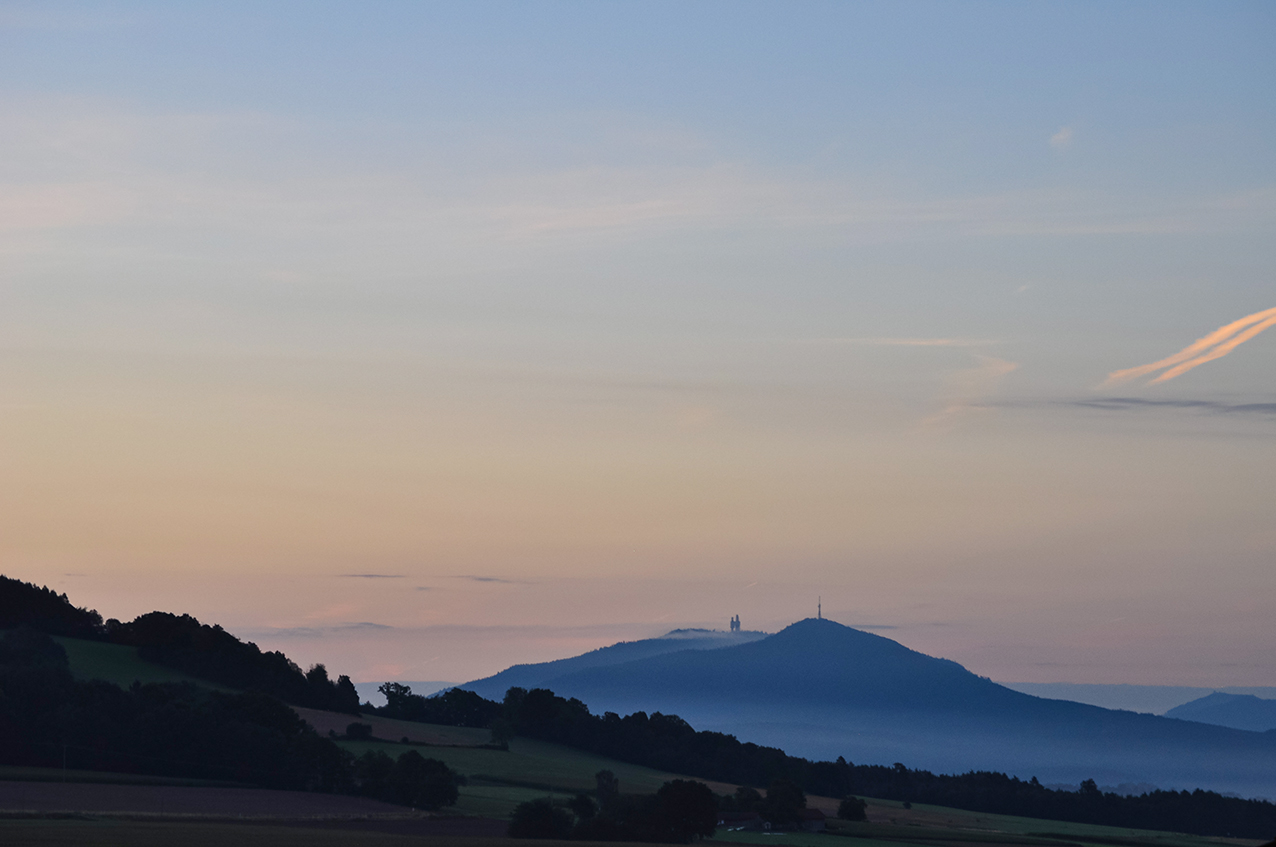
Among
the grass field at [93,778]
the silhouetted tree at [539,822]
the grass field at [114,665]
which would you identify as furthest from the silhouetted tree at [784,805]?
the grass field at [114,665]

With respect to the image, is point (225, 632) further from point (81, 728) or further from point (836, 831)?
point (836, 831)

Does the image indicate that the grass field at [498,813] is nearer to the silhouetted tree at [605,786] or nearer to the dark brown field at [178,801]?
the silhouetted tree at [605,786]

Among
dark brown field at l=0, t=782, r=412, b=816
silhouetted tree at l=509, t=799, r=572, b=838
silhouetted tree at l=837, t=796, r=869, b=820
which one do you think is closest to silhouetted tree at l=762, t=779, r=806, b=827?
silhouetted tree at l=837, t=796, r=869, b=820

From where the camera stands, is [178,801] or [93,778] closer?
[178,801]

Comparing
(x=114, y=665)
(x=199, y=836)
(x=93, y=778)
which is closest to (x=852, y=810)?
(x=93, y=778)

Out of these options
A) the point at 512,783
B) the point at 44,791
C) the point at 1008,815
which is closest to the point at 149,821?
the point at 44,791

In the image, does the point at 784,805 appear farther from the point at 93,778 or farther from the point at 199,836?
the point at 199,836

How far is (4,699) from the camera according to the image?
136 metres

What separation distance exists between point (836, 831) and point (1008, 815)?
59860mm

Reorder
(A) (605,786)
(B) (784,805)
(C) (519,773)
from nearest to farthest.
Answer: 1. (B) (784,805)
2. (A) (605,786)
3. (C) (519,773)

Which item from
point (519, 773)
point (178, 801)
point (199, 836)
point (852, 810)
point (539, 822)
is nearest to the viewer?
point (199, 836)

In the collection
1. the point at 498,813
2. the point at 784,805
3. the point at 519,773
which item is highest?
the point at 519,773

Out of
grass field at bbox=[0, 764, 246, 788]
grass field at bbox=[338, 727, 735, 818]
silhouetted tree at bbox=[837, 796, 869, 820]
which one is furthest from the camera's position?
silhouetted tree at bbox=[837, 796, 869, 820]

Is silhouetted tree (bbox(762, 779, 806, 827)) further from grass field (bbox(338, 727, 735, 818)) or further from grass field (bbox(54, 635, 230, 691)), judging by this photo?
grass field (bbox(54, 635, 230, 691))
